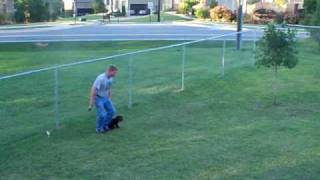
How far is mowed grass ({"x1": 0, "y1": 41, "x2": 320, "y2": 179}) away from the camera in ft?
31.1

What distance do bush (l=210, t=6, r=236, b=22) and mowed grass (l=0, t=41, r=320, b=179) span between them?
3134 cm

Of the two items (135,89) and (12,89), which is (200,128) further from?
(12,89)

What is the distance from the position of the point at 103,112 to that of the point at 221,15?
143 feet

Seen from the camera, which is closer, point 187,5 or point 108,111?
point 108,111

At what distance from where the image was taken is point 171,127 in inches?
489

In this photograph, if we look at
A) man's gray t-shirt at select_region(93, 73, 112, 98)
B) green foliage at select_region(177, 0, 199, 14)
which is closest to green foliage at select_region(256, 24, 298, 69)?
man's gray t-shirt at select_region(93, 73, 112, 98)

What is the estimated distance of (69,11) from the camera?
94.2m

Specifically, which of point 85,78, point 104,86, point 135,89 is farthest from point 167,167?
point 85,78

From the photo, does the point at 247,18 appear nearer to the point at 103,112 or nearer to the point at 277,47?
the point at 277,47

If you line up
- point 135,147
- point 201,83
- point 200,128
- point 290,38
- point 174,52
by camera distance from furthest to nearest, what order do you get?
point 174,52
point 201,83
point 290,38
point 200,128
point 135,147

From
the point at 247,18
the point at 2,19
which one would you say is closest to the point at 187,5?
the point at 247,18

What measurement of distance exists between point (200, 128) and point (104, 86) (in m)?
2.33

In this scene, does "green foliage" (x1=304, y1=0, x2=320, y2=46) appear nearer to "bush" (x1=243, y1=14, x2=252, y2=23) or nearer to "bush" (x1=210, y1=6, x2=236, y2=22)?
"bush" (x1=243, y1=14, x2=252, y2=23)

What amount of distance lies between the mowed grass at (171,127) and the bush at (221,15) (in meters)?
31.3
